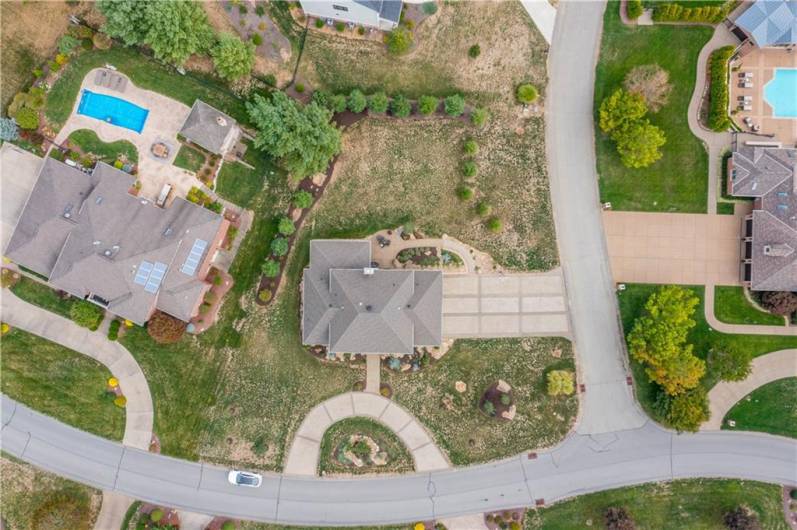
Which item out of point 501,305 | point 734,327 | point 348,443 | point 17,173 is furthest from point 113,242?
point 734,327

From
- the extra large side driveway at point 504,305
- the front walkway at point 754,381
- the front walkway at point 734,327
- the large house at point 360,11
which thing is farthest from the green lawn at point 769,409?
the large house at point 360,11

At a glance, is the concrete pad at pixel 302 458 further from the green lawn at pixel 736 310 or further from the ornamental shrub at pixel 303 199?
the green lawn at pixel 736 310

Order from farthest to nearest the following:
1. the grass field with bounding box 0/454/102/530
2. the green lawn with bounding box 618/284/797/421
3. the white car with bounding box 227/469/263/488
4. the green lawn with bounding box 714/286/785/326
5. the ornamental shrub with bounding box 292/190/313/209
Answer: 1. the green lawn with bounding box 714/286/785/326
2. the green lawn with bounding box 618/284/797/421
3. the grass field with bounding box 0/454/102/530
4. the white car with bounding box 227/469/263/488
5. the ornamental shrub with bounding box 292/190/313/209

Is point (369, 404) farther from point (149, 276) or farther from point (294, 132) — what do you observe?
point (294, 132)

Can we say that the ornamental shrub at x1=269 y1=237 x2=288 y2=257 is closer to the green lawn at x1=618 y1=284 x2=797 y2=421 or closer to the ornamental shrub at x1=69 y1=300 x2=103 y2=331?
the ornamental shrub at x1=69 y1=300 x2=103 y2=331

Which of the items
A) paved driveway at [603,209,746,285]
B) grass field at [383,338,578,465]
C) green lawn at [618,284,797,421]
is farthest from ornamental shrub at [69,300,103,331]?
green lawn at [618,284,797,421]
